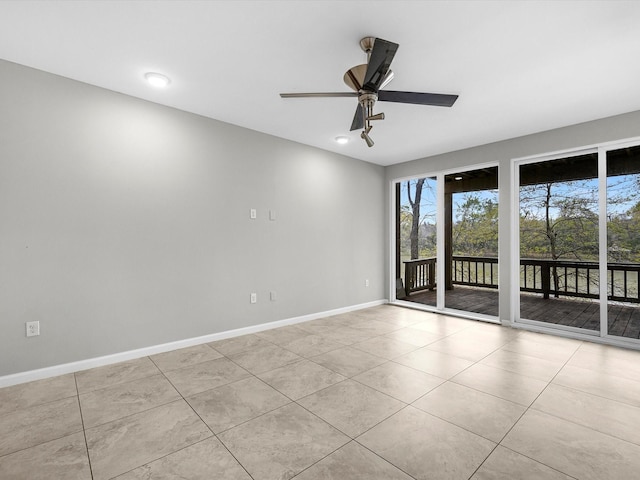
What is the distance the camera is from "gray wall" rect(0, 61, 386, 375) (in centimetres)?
249

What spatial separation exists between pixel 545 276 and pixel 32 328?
5.48 meters

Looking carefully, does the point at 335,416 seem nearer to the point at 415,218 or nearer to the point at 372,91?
the point at 372,91

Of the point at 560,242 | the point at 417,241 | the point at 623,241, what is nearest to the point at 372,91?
the point at 560,242

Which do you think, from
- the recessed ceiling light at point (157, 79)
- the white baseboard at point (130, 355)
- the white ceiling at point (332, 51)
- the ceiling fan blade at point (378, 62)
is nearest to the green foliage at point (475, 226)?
the white ceiling at point (332, 51)

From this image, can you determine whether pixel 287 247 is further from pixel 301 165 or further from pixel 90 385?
pixel 90 385

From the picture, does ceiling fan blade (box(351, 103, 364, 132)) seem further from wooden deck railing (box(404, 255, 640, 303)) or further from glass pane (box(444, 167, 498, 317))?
wooden deck railing (box(404, 255, 640, 303))

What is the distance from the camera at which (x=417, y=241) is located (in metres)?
5.30

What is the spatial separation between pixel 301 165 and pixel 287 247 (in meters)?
1.19

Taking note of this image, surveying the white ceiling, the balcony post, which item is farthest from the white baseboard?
the balcony post

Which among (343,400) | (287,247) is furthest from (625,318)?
(287,247)

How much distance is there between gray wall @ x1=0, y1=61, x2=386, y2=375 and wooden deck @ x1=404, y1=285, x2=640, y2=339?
2252 millimetres

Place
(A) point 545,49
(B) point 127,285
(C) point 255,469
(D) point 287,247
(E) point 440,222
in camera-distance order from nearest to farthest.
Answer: (C) point 255,469 < (A) point 545,49 < (B) point 127,285 < (D) point 287,247 < (E) point 440,222

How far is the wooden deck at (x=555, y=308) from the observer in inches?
135

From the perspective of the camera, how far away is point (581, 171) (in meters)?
3.72
